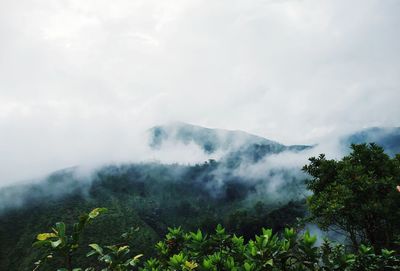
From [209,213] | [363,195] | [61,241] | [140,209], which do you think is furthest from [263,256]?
[209,213]

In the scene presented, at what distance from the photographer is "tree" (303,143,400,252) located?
14844mm

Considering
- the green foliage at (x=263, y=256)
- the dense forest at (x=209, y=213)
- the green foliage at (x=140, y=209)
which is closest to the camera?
the green foliage at (x=263, y=256)

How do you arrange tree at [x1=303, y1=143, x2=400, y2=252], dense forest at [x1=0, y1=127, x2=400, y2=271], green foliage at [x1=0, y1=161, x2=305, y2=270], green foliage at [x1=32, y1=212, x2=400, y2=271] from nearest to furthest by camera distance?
green foliage at [x1=32, y1=212, x2=400, y2=271] → dense forest at [x1=0, y1=127, x2=400, y2=271] → tree at [x1=303, y1=143, x2=400, y2=252] → green foliage at [x1=0, y1=161, x2=305, y2=270]

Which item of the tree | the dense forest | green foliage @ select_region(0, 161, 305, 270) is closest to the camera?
the dense forest

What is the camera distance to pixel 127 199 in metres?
102

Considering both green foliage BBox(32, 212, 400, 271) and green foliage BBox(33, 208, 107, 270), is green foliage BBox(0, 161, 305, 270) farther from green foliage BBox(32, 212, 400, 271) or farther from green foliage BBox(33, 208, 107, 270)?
green foliage BBox(33, 208, 107, 270)

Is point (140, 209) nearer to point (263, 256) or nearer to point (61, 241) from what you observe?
point (61, 241)

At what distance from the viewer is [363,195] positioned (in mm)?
15266

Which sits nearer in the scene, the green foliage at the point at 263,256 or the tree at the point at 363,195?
the green foliage at the point at 263,256

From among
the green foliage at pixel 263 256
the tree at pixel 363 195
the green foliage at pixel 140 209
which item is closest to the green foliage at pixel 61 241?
the green foliage at pixel 263 256

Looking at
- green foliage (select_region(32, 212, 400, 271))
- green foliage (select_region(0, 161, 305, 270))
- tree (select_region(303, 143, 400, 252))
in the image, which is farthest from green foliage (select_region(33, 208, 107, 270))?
green foliage (select_region(0, 161, 305, 270))

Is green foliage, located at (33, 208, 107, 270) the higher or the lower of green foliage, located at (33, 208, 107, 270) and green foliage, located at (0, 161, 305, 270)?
the higher

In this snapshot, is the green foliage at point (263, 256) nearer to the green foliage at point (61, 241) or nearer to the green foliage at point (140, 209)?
the green foliage at point (61, 241)

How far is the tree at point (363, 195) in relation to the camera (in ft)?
48.7
